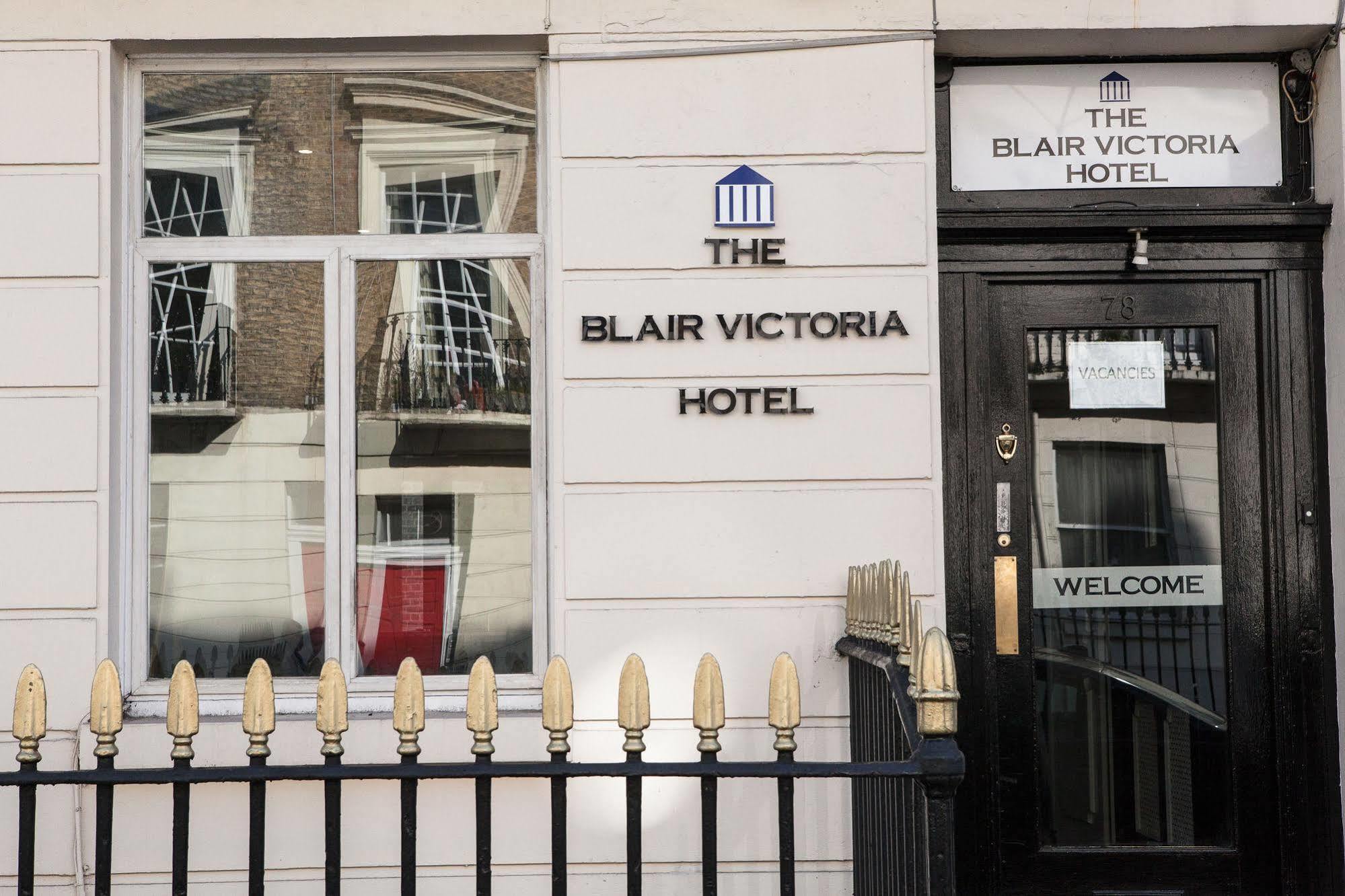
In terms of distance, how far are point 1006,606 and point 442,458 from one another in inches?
81.2

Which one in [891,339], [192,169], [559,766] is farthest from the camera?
[192,169]

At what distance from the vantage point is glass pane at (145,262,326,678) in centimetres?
405

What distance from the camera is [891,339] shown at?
3.86m

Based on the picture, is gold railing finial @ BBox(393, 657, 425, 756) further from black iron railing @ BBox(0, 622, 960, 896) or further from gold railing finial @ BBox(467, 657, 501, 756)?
gold railing finial @ BBox(467, 657, 501, 756)

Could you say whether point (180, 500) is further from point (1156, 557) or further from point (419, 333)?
point (1156, 557)

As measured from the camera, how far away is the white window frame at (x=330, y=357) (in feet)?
13.0

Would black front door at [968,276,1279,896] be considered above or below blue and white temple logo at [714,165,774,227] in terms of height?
below

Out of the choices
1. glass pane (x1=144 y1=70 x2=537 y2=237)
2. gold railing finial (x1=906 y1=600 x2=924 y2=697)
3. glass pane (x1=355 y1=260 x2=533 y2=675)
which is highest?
glass pane (x1=144 y1=70 x2=537 y2=237)

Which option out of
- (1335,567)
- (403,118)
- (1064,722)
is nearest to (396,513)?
(403,118)

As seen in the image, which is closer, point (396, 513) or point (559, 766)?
point (559, 766)

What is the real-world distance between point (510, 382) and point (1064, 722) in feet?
7.57

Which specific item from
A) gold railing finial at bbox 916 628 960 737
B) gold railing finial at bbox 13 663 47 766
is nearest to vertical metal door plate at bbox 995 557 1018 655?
gold railing finial at bbox 916 628 960 737

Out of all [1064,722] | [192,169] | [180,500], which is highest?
[192,169]

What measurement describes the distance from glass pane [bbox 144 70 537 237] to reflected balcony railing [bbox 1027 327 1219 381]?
6.14 ft
